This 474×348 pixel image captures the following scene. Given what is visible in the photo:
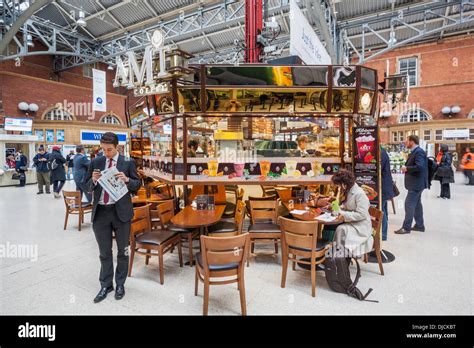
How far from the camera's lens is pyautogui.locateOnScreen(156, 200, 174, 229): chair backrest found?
403 cm

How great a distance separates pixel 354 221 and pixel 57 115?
735 inches

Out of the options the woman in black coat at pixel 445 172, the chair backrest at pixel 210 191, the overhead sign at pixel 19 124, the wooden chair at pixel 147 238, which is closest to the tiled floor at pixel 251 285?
the wooden chair at pixel 147 238

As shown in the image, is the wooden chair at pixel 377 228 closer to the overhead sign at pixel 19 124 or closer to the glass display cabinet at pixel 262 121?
the glass display cabinet at pixel 262 121

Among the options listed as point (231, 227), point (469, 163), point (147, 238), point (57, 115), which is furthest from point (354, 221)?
point (57, 115)

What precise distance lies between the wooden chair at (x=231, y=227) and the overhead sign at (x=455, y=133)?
20.4 metres

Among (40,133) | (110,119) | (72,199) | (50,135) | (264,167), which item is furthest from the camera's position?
(110,119)

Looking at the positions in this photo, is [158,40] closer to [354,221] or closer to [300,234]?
[300,234]

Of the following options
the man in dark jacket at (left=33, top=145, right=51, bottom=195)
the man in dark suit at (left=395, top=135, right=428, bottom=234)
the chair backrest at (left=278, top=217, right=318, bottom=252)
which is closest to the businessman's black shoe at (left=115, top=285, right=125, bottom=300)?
the chair backrest at (left=278, top=217, right=318, bottom=252)

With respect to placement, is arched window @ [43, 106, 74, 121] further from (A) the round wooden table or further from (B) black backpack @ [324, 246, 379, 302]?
(B) black backpack @ [324, 246, 379, 302]

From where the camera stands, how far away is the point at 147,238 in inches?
141

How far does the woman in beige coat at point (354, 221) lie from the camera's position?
314 cm

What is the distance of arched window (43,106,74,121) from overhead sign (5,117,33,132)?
1.66 m

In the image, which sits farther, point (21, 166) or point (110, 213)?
point (21, 166)
